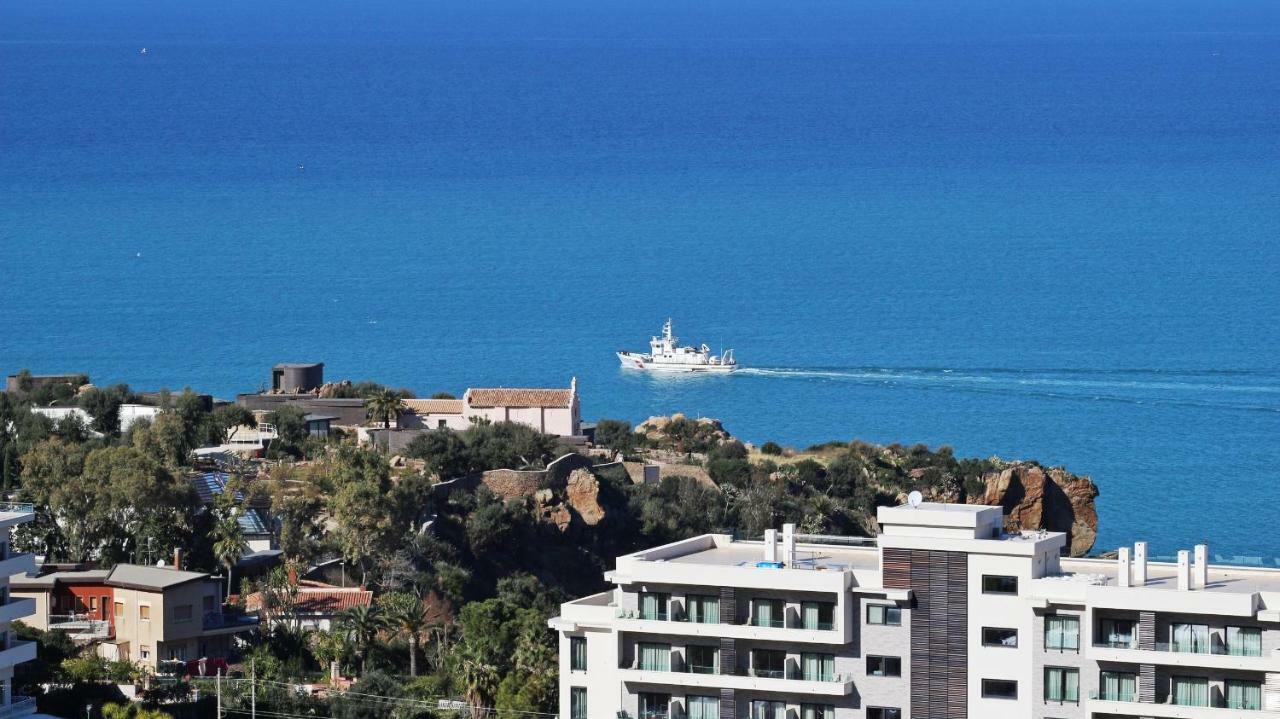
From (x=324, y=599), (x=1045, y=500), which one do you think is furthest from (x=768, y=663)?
(x=1045, y=500)

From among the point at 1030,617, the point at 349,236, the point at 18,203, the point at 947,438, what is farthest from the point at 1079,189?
the point at 1030,617

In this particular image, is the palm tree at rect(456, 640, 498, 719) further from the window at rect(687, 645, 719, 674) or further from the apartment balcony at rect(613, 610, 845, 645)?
the window at rect(687, 645, 719, 674)

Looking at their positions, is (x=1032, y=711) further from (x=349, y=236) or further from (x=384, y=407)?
(x=349, y=236)

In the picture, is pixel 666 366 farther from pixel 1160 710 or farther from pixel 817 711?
pixel 1160 710

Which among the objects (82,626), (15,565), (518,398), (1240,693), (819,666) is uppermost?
(518,398)

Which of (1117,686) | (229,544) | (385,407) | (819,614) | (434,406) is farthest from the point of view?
(434,406)

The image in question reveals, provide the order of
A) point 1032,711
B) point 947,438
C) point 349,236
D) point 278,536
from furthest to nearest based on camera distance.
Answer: point 349,236
point 947,438
point 278,536
point 1032,711

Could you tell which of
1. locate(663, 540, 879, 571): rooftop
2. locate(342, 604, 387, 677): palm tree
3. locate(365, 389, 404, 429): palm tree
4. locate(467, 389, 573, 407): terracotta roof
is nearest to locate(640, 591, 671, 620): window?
locate(663, 540, 879, 571): rooftop
